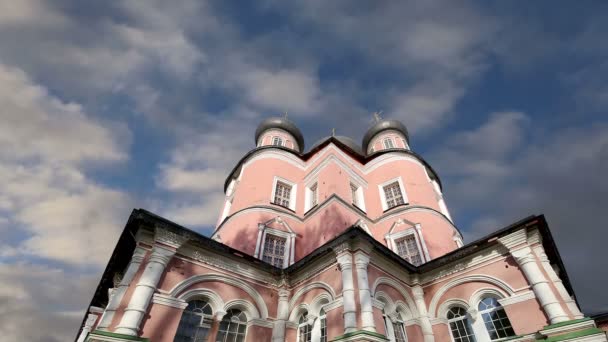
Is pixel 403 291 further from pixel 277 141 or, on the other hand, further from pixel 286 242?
pixel 277 141

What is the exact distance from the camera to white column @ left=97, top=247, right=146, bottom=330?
8523 mm

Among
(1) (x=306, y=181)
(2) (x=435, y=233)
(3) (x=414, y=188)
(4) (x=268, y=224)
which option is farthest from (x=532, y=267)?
(1) (x=306, y=181)

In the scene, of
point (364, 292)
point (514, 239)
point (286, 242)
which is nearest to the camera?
point (364, 292)

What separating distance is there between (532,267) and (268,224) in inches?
441

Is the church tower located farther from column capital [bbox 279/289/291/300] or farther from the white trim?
column capital [bbox 279/289/291/300]

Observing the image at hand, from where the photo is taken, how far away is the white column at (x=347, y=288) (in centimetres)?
926

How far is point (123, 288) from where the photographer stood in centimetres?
920

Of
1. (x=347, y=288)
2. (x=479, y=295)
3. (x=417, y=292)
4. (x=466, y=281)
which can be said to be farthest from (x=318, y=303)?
(x=479, y=295)

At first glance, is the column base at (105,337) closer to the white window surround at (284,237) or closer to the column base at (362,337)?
the column base at (362,337)

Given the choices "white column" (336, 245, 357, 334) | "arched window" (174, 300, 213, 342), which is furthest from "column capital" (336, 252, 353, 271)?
"arched window" (174, 300, 213, 342)

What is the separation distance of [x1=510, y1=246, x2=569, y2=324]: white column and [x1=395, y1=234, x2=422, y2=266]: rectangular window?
5.48 m

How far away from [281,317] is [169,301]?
4.32 m

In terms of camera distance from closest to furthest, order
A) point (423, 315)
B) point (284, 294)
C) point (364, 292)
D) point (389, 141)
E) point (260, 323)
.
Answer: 1. point (364, 292)
2. point (260, 323)
3. point (423, 315)
4. point (284, 294)
5. point (389, 141)

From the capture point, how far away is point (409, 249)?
16.2m
